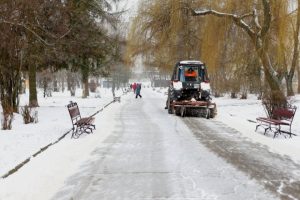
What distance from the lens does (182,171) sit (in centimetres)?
816

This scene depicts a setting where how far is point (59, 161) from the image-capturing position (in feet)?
29.8

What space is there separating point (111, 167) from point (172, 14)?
14605 millimetres

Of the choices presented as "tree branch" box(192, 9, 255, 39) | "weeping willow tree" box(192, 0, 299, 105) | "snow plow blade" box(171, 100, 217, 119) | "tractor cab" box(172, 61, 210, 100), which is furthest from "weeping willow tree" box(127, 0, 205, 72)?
"snow plow blade" box(171, 100, 217, 119)

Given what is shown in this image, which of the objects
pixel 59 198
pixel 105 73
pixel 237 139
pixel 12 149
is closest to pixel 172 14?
pixel 237 139

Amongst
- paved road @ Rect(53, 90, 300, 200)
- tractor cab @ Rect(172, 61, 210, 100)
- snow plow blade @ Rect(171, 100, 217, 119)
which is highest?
tractor cab @ Rect(172, 61, 210, 100)

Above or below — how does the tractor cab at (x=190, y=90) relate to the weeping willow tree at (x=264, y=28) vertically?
below

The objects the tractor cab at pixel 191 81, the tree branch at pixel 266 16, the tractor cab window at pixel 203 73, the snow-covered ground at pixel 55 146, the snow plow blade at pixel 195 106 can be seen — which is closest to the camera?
the snow-covered ground at pixel 55 146

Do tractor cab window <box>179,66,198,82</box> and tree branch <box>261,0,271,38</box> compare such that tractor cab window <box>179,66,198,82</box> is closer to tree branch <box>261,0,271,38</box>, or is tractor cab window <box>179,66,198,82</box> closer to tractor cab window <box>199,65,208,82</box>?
tractor cab window <box>199,65,208,82</box>

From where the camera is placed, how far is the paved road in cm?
667

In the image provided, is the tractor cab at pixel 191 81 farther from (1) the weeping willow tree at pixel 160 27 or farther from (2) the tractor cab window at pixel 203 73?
(1) the weeping willow tree at pixel 160 27

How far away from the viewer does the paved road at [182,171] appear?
667 centimetres

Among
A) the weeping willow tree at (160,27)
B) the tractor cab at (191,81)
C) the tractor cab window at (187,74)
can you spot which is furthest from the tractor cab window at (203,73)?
the weeping willow tree at (160,27)

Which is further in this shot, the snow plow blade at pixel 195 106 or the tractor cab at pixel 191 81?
the tractor cab at pixel 191 81

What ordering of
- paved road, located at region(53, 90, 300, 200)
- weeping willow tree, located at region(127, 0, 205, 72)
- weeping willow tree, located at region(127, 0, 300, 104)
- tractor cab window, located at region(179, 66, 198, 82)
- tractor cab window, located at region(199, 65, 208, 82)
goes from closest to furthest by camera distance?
paved road, located at region(53, 90, 300, 200)
weeping willow tree, located at region(127, 0, 300, 104)
tractor cab window, located at region(199, 65, 208, 82)
tractor cab window, located at region(179, 66, 198, 82)
weeping willow tree, located at region(127, 0, 205, 72)
